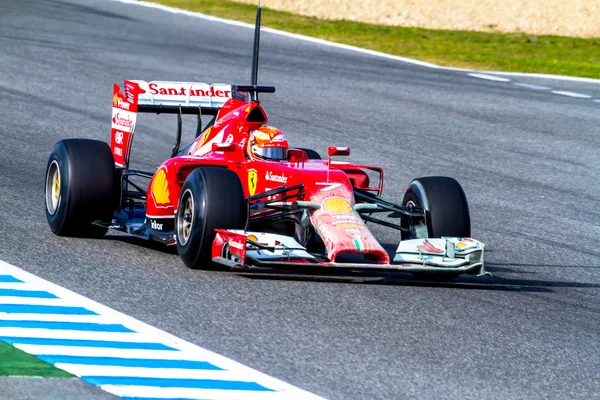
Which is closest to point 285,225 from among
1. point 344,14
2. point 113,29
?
point 113,29

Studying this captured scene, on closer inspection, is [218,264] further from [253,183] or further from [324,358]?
[324,358]

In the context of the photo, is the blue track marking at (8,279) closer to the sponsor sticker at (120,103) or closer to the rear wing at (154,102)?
the rear wing at (154,102)

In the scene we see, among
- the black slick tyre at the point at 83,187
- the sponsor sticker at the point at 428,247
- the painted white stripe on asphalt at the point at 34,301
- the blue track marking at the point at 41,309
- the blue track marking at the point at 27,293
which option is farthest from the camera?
the black slick tyre at the point at 83,187

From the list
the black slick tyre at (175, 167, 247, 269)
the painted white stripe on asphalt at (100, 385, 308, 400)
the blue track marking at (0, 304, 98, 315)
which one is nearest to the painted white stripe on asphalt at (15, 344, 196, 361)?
the painted white stripe on asphalt at (100, 385, 308, 400)

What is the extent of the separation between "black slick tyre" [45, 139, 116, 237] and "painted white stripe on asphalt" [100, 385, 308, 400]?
3.70 meters

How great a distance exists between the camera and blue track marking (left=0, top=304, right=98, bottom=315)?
7246 millimetres

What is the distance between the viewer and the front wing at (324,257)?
8016 millimetres

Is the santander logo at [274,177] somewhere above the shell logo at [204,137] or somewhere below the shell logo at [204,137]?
below

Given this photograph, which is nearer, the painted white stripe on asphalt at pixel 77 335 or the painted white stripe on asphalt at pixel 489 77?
the painted white stripe on asphalt at pixel 77 335

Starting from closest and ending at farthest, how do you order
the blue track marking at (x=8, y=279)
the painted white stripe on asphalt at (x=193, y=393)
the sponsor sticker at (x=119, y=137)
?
the painted white stripe on asphalt at (x=193, y=393) → the blue track marking at (x=8, y=279) → the sponsor sticker at (x=119, y=137)

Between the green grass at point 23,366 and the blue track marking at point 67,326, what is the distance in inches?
19.6

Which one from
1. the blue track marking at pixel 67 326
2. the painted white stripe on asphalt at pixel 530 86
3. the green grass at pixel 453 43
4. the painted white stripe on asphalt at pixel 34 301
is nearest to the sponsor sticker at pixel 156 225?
the painted white stripe on asphalt at pixel 34 301

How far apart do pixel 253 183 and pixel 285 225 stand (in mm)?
395

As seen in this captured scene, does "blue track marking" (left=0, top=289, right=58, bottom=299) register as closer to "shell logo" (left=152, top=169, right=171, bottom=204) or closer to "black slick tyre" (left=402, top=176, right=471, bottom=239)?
"shell logo" (left=152, top=169, right=171, bottom=204)
